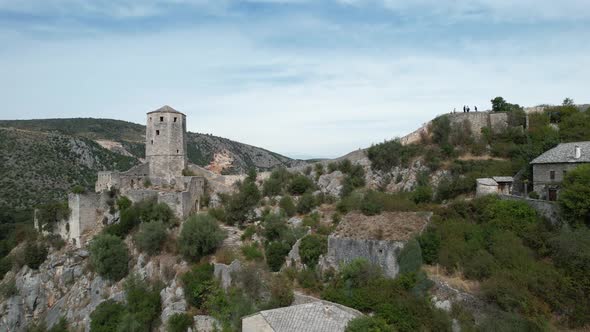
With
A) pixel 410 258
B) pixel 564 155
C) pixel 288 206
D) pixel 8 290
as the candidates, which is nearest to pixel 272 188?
pixel 288 206

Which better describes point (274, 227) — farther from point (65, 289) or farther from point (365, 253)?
point (65, 289)

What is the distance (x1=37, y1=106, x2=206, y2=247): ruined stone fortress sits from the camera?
92.5 ft

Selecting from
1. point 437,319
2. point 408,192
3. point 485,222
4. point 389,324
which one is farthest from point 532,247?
point 408,192

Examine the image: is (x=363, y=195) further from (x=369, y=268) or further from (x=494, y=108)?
(x=494, y=108)

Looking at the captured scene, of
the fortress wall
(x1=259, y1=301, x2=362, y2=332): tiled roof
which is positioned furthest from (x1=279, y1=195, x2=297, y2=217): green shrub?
the fortress wall

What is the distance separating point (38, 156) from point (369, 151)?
44.4 metres

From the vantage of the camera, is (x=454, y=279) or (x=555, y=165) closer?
(x=454, y=279)

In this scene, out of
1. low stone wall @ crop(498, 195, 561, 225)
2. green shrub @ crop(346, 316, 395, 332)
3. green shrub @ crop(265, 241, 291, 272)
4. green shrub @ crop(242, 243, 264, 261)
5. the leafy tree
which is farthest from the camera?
the leafy tree

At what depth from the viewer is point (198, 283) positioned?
845 inches

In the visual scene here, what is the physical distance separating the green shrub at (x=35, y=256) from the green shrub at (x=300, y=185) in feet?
47.4

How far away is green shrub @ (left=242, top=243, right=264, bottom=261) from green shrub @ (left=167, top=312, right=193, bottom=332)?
12.7 feet

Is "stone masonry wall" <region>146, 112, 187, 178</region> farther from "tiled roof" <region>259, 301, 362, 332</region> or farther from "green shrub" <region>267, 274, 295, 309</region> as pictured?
"tiled roof" <region>259, 301, 362, 332</region>

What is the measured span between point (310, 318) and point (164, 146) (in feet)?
55.6

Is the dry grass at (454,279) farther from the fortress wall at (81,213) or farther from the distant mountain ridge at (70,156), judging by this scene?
the distant mountain ridge at (70,156)
